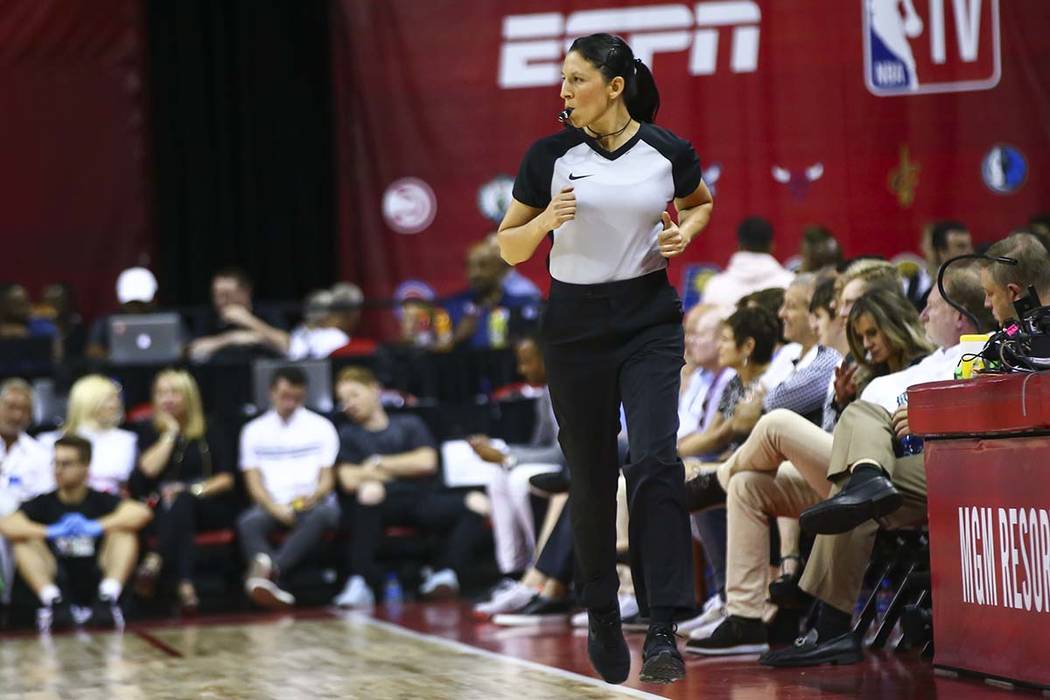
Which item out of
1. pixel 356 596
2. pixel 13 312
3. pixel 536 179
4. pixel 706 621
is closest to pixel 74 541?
pixel 356 596

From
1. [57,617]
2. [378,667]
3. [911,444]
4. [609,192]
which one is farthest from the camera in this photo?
→ [57,617]

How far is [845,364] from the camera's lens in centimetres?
510

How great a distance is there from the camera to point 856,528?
449 cm

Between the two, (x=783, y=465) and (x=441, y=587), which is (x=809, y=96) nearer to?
(x=441, y=587)

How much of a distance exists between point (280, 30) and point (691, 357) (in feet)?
19.1

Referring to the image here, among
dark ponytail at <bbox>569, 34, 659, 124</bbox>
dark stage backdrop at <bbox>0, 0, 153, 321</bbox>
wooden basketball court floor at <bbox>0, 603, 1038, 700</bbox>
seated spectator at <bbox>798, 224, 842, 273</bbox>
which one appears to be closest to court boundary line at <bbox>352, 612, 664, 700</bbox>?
wooden basketball court floor at <bbox>0, 603, 1038, 700</bbox>

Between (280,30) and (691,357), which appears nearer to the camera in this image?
(691,357)

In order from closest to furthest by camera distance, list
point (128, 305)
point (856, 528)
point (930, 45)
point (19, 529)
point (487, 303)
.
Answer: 1. point (856, 528)
2. point (19, 529)
3. point (487, 303)
4. point (128, 305)
5. point (930, 45)

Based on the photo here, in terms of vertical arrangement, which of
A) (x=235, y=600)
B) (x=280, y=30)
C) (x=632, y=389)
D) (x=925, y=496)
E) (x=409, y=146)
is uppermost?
(x=280, y=30)

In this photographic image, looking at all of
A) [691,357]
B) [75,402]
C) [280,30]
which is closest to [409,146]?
[280,30]

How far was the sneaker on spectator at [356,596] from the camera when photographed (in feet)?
25.6

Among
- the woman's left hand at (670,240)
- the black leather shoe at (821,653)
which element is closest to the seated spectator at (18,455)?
the black leather shoe at (821,653)

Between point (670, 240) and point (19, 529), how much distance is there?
15.9 ft

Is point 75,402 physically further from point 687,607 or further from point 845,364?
point 687,607
